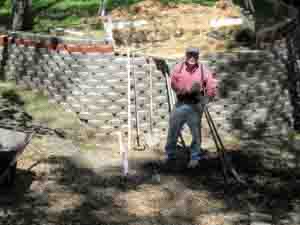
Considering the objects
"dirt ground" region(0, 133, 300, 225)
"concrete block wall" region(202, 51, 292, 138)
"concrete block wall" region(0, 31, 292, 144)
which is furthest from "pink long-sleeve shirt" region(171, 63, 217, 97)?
"concrete block wall" region(202, 51, 292, 138)

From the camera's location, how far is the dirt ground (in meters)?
7.31

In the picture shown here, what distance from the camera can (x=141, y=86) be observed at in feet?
39.7

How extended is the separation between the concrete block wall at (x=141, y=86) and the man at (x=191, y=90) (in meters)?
3.25

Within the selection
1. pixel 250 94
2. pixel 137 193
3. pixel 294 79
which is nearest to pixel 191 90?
pixel 137 193

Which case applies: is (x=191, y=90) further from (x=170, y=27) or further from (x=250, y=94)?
(x=170, y=27)

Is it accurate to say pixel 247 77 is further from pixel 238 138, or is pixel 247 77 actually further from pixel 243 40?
pixel 243 40

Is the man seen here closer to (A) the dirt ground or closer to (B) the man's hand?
(B) the man's hand

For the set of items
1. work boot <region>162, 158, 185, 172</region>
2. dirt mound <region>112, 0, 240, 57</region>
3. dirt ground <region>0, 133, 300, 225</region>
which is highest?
dirt mound <region>112, 0, 240, 57</region>

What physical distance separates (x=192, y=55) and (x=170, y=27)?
33.1ft

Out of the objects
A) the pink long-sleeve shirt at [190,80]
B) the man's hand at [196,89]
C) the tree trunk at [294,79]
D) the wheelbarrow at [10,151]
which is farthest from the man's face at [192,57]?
the tree trunk at [294,79]

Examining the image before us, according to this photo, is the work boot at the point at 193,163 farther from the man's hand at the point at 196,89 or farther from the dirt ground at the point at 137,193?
the man's hand at the point at 196,89

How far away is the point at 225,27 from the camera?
58.1ft

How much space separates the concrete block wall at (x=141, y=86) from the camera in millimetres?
12148

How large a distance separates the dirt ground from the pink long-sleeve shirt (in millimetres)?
1455
